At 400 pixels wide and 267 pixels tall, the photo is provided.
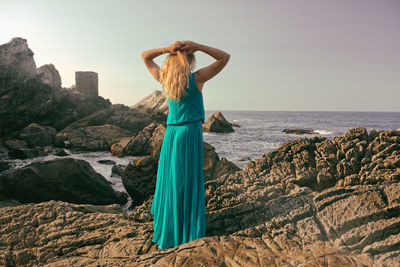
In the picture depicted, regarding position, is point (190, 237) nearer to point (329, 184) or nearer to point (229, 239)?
point (229, 239)

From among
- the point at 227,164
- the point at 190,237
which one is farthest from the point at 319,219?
the point at 227,164

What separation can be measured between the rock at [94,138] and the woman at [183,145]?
16566 mm

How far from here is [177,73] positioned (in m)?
2.82

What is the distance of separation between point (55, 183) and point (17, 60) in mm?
17930

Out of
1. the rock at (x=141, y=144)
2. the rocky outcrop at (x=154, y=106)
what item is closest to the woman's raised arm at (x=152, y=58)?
the rock at (x=141, y=144)

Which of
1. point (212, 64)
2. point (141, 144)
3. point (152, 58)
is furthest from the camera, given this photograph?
point (141, 144)

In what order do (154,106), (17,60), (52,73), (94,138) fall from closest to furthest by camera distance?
(94,138), (17,60), (52,73), (154,106)

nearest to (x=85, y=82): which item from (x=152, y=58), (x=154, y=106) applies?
(x=154, y=106)

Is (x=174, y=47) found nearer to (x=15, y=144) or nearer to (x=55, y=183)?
(x=55, y=183)

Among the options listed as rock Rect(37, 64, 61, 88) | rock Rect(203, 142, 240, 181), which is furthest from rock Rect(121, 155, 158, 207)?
rock Rect(37, 64, 61, 88)

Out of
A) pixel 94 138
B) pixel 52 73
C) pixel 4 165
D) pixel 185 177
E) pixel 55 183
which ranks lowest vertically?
pixel 4 165

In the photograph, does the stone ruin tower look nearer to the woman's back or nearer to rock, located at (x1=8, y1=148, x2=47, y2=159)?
rock, located at (x1=8, y1=148, x2=47, y2=159)

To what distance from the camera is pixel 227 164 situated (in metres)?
7.15

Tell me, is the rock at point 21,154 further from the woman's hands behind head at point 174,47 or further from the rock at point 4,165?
the woman's hands behind head at point 174,47
